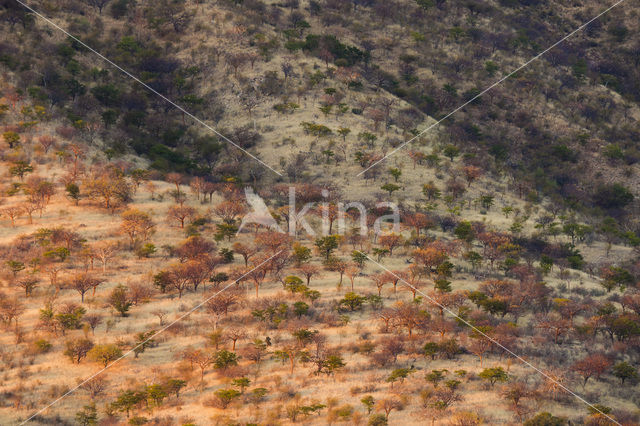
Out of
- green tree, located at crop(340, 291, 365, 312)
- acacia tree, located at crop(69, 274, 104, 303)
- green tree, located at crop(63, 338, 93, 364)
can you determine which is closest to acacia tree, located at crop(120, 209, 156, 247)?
acacia tree, located at crop(69, 274, 104, 303)

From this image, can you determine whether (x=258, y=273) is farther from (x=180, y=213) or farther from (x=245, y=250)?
(x=180, y=213)

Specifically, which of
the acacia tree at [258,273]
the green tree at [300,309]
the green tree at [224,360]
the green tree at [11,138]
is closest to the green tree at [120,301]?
the green tree at [224,360]

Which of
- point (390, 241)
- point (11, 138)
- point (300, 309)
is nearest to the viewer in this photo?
point (300, 309)

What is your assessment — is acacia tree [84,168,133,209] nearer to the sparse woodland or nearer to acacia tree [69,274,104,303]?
the sparse woodland

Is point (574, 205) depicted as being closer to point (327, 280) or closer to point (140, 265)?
point (327, 280)

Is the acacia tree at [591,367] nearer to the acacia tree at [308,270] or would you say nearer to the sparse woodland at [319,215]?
the sparse woodland at [319,215]

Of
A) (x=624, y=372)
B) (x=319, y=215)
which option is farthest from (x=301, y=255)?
(x=624, y=372)

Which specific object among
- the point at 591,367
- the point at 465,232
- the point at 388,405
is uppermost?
the point at 465,232

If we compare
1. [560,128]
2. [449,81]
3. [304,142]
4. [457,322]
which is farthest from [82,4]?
[457,322]
